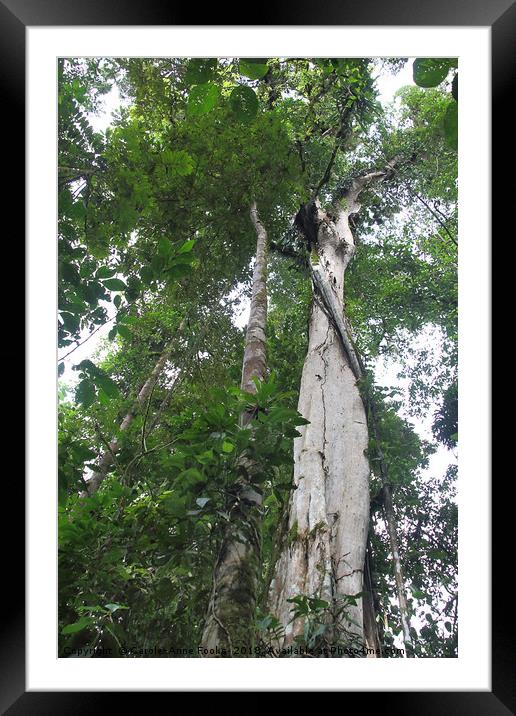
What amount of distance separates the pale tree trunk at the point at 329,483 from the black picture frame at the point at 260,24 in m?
0.60

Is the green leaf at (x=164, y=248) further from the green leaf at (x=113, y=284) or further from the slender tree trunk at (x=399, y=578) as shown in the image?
the slender tree trunk at (x=399, y=578)

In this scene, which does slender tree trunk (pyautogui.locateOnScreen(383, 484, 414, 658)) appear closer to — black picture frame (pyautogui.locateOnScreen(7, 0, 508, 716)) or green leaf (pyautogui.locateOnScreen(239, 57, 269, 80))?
black picture frame (pyautogui.locateOnScreen(7, 0, 508, 716))

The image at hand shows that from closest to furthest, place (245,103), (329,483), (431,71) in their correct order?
(431,71) < (245,103) < (329,483)

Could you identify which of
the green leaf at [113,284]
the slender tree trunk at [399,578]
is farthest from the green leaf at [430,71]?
the slender tree trunk at [399,578]

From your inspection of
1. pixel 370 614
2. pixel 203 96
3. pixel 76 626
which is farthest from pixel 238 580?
pixel 203 96

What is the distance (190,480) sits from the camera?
1.51 m

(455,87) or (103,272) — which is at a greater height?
(455,87)

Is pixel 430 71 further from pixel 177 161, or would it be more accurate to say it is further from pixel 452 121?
pixel 177 161

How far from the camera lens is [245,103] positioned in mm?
1129

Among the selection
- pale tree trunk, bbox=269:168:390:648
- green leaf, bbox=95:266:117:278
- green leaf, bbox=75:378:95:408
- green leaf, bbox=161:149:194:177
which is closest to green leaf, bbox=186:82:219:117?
green leaf, bbox=95:266:117:278

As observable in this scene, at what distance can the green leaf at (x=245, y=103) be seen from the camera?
3.65 feet

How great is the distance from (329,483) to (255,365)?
95 centimetres
